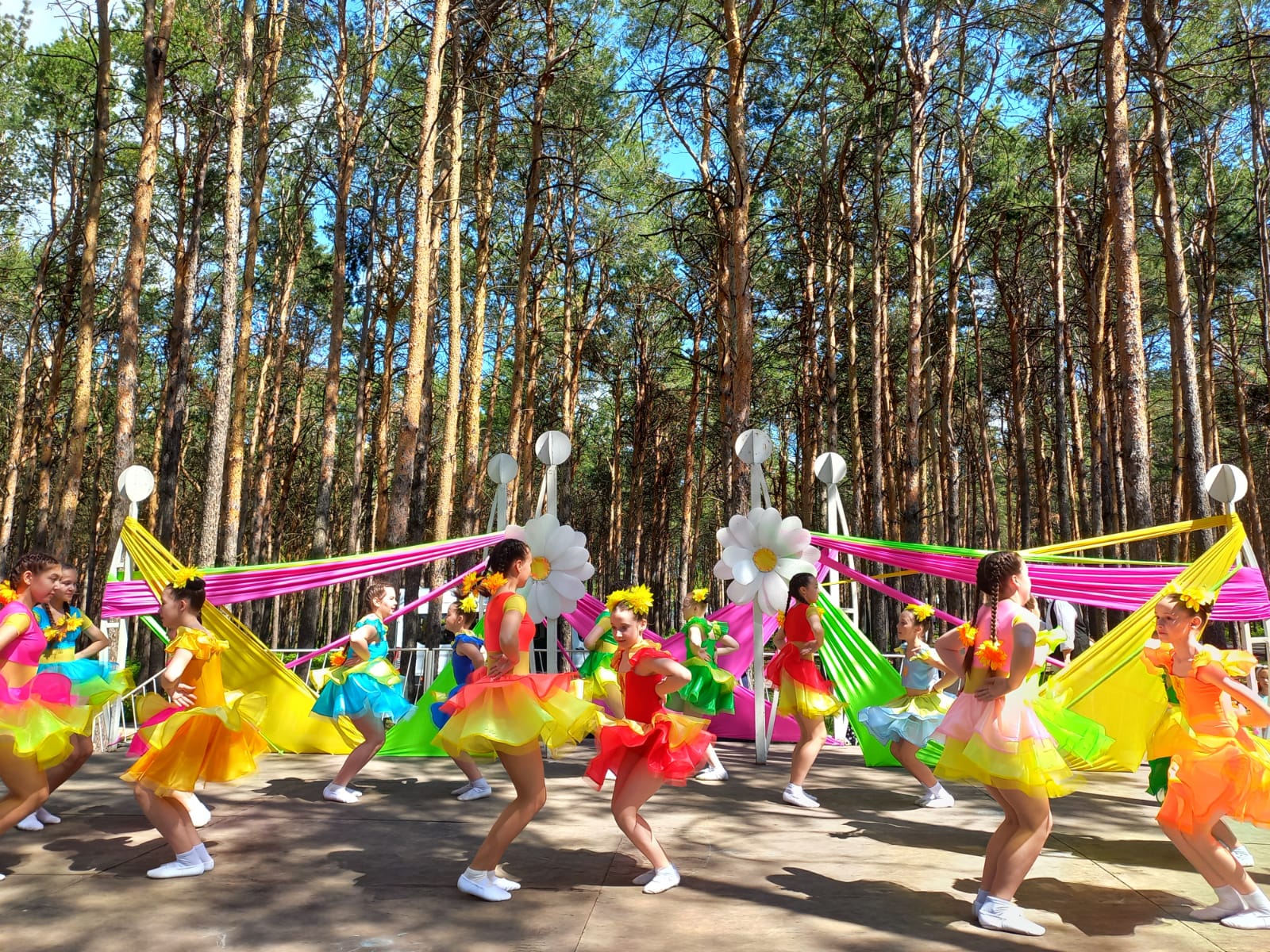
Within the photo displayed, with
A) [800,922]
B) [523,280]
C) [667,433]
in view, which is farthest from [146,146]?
[667,433]

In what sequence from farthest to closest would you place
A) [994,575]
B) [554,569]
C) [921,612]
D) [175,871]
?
[921,612], [554,569], [175,871], [994,575]

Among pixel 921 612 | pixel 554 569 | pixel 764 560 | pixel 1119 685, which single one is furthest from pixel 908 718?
pixel 554 569

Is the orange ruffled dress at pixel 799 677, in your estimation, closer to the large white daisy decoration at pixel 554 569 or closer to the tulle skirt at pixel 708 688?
the tulle skirt at pixel 708 688

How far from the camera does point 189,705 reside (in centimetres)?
452

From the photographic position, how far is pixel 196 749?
4.41 metres

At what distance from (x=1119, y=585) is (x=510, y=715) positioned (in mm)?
5206

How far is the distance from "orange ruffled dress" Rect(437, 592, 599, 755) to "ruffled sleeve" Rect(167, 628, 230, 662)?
4.14ft

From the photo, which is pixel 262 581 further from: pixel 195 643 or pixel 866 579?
pixel 866 579

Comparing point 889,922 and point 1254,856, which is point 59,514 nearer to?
point 889,922

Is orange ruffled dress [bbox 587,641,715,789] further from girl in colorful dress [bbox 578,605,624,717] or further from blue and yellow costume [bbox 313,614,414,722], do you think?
blue and yellow costume [bbox 313,614,414,722]

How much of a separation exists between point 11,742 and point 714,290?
693 inches

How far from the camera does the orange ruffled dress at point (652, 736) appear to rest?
4.25 m

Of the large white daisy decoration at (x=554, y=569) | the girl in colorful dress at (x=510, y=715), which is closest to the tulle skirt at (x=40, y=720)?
Answer: the girl in colorful dress at (x=510, y=715)

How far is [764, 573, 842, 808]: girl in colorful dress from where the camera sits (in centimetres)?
641
